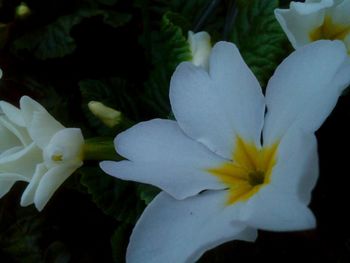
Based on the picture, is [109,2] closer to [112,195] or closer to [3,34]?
[3,34]

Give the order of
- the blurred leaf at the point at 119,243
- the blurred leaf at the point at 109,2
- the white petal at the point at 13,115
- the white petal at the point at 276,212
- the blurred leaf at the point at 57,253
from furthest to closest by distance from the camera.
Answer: the blurred leaf at the point at 109,2 → the blurred leaf at the point at 57,253 → the blurred leaf at the point at 119,243 → the white petal at the point at 13,115 → the white petal at the point at 276,212

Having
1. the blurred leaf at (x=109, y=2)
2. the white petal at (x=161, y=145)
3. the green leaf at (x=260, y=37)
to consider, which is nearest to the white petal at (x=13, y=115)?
the white petal at (x=161, y=145)

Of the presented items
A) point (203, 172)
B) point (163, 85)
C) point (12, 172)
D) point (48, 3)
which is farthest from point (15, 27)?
point (203, 172)

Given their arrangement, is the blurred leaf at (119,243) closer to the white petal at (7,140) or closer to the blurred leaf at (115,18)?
the white petal at (7,140)

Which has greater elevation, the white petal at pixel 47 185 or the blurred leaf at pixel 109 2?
the blurred leaf at pixel 109 2

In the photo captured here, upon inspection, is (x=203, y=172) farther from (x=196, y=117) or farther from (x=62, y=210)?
(x=62, y=210)

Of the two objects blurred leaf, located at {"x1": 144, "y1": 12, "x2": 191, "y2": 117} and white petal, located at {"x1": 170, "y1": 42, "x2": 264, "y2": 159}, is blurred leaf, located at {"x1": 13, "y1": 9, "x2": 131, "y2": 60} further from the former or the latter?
white petal, located at {"x1": 170, "y1": 42, "x2": 264, "y2": 159}

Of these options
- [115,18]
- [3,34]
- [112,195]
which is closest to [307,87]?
[112,195]
